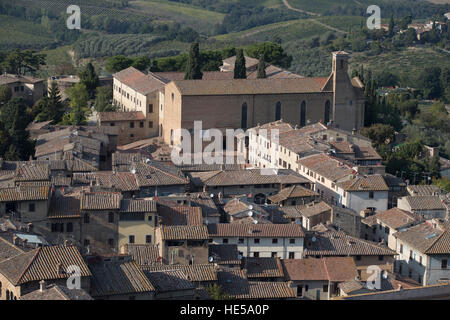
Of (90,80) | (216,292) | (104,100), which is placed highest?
(90,80)

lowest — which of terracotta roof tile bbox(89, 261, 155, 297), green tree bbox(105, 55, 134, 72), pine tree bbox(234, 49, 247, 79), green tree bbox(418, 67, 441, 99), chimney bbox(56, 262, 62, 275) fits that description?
green tree bbox(418, 67, 441, 99)

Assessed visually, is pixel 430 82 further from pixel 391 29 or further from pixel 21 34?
pixel 21 34

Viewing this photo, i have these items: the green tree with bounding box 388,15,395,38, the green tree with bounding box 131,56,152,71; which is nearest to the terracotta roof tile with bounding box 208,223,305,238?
the green tree with bounding box 131,56,152,71

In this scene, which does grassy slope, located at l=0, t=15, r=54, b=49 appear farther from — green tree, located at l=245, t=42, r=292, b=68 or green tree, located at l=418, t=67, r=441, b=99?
green tree, located at l=245, t=42, r=292, b=68

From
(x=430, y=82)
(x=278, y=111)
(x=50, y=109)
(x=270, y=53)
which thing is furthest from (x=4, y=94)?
(x=430, y=82)

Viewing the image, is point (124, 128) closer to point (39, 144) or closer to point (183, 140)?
point (183, 140)

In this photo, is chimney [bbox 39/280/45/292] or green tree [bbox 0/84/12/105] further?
green tree [bbox 0/84/12/105]

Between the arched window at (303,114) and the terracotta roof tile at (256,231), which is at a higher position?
the arched window at (303,114)

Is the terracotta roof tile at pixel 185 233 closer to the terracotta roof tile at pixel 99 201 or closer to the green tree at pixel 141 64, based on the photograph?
the terracotta roof tile at pixel 99 201

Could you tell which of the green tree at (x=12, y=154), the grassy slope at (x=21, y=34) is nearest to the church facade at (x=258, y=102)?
the green tree at (x=12, y=154)
